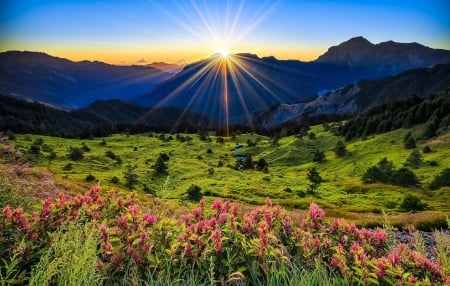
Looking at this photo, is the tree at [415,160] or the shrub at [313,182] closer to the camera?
the shrub at [313,182]

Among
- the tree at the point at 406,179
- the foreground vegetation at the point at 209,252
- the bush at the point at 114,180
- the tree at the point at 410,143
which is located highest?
the foreground vegetation at the point at 209,252

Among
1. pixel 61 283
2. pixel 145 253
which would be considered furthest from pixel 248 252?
pixel 61 283

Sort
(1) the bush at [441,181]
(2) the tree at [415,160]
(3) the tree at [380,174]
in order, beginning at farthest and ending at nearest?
(2) the tree at [415,160], (3) the tree at [380,174], (1) the bush at [441,181]

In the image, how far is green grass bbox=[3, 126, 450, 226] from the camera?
5369 centimetres

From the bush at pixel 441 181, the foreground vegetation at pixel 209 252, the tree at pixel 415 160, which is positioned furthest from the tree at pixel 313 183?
the foreground vegetation at pixel 209 252

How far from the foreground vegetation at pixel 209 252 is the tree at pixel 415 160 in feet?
257

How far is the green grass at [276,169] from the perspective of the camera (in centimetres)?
5369

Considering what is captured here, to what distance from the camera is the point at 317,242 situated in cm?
693

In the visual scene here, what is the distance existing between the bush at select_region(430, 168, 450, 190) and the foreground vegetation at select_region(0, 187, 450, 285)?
65568 mm

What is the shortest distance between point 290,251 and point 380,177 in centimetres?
7058

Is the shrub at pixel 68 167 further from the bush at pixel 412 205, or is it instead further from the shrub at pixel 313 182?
the bush at pixel 412 205

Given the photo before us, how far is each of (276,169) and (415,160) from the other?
29412 mm

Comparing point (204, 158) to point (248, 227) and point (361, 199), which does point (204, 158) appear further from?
point (248, 227)

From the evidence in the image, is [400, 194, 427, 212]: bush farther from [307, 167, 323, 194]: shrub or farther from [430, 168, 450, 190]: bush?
[430, 168, 450, 190]: bush
